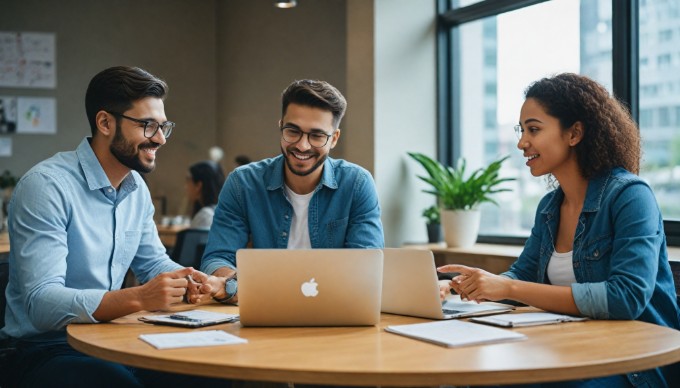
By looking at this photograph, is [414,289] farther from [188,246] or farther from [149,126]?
[188,246]

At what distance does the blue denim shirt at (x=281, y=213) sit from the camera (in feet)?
8.11

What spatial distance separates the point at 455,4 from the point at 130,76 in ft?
9.44

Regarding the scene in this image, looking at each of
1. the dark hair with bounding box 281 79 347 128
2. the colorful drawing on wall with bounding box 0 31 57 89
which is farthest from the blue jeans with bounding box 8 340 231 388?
the colorful drawing on wall with bounding box 0 31 57 89

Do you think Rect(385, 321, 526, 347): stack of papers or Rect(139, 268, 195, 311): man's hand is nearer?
Rect(385, 321, 526, 347): stack of papers

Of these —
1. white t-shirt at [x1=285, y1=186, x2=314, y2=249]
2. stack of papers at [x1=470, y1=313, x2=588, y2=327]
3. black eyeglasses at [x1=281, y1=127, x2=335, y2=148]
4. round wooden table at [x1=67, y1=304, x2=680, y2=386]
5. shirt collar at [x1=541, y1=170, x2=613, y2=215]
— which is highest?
black eyeglasses at [x1=281, y1=127, x2=335, y2=148]

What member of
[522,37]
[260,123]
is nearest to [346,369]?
[522,37]

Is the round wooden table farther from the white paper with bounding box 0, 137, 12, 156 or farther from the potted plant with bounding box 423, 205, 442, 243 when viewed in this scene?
the white paper with bounding box 0, 137, 12, 156

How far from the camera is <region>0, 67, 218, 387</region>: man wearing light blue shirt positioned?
1.82 meters

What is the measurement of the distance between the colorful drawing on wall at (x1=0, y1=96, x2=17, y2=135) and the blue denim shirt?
490 cm

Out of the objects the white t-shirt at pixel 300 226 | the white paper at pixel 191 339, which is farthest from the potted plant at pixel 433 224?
the white paper at pixel 191 339

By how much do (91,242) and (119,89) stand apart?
0.42 metres

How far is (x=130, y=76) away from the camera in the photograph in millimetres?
2176

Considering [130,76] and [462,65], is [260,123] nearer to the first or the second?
[462,65]

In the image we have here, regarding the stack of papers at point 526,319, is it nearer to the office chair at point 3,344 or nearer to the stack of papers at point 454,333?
the stack of papers at point 454,333
